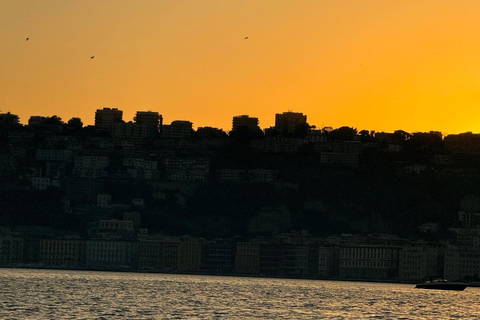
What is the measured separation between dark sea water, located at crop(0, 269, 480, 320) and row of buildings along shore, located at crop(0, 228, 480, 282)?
108 feet

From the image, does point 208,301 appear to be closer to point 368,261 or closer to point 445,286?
point 445,286

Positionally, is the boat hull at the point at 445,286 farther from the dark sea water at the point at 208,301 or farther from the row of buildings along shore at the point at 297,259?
the row of buildings along shore at the point at 297,259

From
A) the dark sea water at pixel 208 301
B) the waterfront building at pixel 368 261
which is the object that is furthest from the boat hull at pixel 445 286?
the waterfront building at pixel 368 261

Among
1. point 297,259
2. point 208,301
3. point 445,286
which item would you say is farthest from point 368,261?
point 208,301

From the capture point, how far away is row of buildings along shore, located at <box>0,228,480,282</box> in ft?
625

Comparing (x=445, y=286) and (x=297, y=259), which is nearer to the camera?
(x=445, y=286)

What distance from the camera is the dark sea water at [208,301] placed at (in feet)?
324

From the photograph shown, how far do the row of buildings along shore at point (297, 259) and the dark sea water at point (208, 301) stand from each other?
108ft

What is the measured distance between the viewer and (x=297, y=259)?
19638cm

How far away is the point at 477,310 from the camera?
4633 inches

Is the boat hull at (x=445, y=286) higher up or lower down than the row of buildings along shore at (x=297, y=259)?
lower down

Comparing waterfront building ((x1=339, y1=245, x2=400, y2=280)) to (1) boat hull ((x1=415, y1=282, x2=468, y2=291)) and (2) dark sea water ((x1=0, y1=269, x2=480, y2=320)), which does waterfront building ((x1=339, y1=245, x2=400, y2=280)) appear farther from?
(2) dark sea water ((x1=0, y1=269, x2=480, y2=320))

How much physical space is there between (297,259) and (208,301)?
82.1m

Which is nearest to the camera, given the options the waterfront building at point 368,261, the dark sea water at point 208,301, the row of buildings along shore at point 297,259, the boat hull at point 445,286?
the dark sea water at point 208,301
